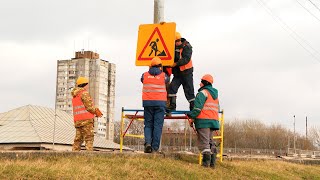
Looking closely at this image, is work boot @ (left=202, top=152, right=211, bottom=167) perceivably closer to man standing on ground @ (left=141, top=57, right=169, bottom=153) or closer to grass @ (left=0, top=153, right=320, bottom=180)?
grass @ (left=0, top=153, right=320, bottom=180)

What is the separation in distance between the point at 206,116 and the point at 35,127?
32173mm

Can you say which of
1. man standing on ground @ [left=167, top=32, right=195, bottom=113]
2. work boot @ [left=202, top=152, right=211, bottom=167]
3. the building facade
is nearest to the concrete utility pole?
man standing on ground @ [left=167, top=32, right=195, bottom=113]

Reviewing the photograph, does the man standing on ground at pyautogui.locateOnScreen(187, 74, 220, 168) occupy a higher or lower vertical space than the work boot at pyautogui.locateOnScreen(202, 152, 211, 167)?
higher

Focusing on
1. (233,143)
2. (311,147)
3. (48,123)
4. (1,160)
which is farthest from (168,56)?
(311,147)

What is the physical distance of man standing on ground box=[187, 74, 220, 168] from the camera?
35.3ft

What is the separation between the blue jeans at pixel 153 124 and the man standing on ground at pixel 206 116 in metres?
0.60

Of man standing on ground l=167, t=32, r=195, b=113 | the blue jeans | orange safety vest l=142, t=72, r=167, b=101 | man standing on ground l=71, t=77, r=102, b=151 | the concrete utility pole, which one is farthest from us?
the concrete utility pole

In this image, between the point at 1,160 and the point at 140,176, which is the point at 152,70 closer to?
the point at 140,176

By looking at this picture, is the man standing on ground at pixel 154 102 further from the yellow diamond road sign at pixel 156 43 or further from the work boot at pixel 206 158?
the yellow diamond road sign at pixel 156 43

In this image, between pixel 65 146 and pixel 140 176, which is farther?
pixel 65 146

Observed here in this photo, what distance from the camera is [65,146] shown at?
39000 millimetres

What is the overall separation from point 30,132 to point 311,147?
344ft

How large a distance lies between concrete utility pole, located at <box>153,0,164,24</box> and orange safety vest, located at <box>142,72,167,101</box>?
2.38 metres

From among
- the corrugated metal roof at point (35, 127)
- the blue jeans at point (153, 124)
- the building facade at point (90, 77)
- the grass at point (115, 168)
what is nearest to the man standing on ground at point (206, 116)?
the grass at point (115, 168)
